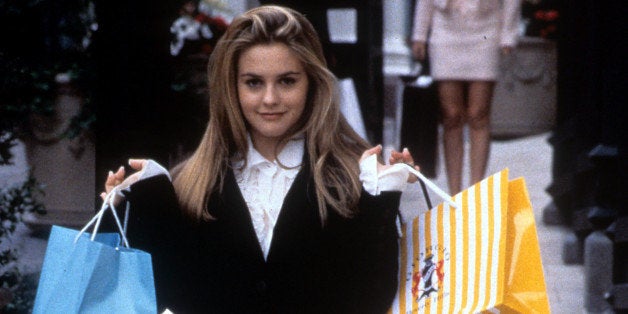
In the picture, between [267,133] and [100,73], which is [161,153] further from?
[267,133]

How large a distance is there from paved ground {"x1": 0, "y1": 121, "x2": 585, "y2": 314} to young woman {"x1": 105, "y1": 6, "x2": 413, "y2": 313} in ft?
4.79

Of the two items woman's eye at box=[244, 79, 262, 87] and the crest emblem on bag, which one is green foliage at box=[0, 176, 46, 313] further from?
the crest emblem on bag

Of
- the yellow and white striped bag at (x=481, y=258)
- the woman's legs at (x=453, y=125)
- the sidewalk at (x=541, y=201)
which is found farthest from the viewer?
the woman's legs at (x=453, y=125)

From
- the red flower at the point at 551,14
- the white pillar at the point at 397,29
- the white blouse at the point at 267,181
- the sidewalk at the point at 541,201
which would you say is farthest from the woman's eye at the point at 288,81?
the white pillar at the point at 397,29

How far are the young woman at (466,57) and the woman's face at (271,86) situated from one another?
12.6ft

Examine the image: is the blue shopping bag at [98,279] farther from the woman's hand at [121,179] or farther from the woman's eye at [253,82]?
the woman's eye at [253,82]

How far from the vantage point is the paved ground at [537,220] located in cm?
469

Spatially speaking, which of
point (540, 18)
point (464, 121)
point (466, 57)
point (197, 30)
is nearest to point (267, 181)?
point (197, 30)

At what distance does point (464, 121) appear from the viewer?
7.02 metres

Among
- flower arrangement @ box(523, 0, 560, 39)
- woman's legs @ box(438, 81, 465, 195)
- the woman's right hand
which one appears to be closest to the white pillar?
flower arrangement @ box(523, 0, 560, 39)

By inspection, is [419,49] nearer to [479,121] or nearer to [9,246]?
[479,121]

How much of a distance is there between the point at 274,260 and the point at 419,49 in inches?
167

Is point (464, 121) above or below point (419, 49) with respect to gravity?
below

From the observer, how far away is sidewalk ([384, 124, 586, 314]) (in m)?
6.13
